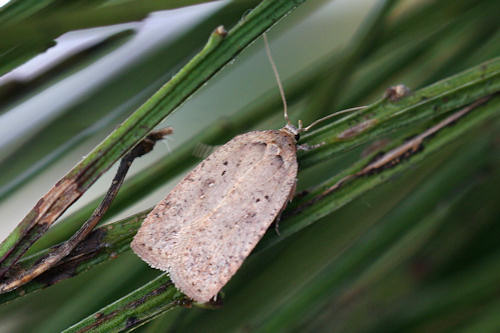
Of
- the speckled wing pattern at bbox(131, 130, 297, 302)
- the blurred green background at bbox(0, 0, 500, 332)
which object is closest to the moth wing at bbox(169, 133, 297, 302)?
the speckled wing pattern at bbox(131, 130, 297, 302)

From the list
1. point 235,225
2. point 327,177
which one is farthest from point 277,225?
point 327,177

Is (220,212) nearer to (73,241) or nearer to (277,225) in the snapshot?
(277,225)

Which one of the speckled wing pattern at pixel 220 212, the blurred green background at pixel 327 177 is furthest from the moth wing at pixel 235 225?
the blurred green background at pixel 327 177

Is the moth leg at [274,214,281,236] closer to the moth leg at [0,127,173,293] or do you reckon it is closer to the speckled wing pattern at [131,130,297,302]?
the speckled wing pattern at [131,130,297,302]

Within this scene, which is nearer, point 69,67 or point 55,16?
point 55,16

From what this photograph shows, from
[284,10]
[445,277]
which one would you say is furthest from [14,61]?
[445,277]

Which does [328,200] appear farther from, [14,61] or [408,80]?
[14,61]
